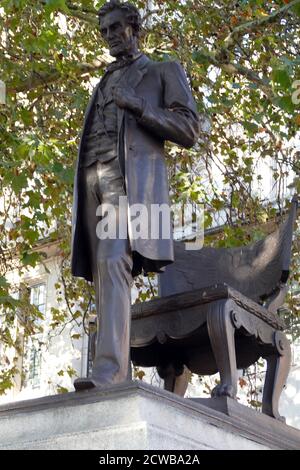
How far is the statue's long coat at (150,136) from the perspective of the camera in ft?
20.5

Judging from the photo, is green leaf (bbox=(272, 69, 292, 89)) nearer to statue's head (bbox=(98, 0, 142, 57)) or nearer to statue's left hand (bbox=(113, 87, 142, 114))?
statue's head (bbox=(98, 0, 142, 57))

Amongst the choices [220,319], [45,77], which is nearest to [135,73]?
[220,319]

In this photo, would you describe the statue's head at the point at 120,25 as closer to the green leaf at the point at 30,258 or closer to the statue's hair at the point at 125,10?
the statue's hair at the point at 125,10

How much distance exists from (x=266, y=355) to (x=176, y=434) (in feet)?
6.33

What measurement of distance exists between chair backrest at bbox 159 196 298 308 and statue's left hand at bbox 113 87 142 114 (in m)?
1.75

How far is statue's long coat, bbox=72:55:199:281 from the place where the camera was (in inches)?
246

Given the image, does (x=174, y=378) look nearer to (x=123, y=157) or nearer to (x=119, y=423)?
(x=123, y=157)

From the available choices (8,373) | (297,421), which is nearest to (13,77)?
(8,373)

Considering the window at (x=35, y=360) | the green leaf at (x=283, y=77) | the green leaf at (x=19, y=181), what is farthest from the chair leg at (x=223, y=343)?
the window at (x=35, y=360)

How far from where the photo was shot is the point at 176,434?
5449mm

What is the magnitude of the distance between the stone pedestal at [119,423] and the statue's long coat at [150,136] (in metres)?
0.94

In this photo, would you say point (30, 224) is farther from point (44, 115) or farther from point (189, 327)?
point (189, 327)

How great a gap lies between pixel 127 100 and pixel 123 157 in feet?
1.02

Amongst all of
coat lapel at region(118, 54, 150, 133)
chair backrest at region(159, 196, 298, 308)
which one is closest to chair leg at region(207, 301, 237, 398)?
chair backrest at region(159, 196, 298, 308)
